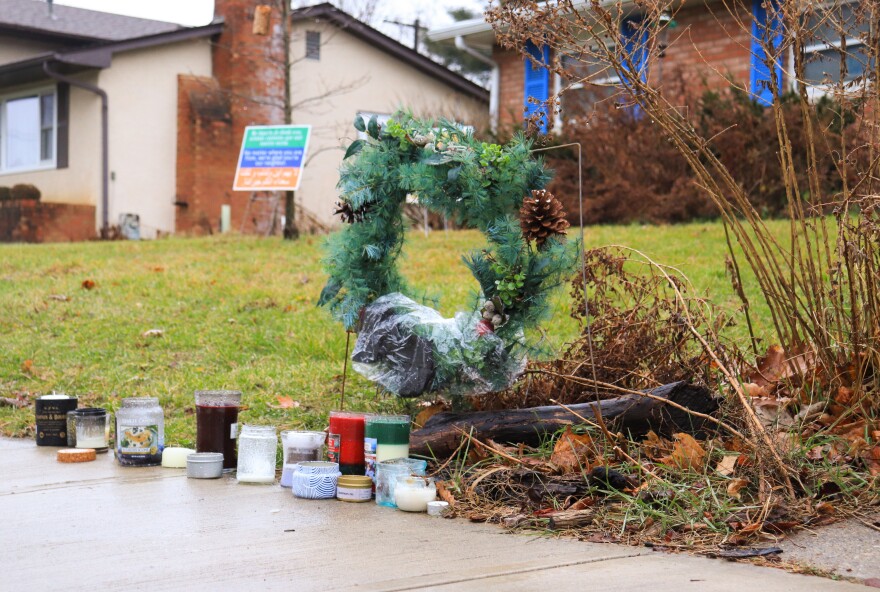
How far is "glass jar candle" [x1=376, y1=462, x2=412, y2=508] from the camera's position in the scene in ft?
14.1

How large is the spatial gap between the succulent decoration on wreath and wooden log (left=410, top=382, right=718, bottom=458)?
0.23 meters

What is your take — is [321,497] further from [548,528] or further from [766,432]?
[766,432]

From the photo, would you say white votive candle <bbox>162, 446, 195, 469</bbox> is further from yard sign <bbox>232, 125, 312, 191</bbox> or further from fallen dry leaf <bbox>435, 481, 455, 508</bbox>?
yard sign <bbox>232, 125, 312, 191</bbox>

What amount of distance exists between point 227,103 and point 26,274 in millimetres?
10745

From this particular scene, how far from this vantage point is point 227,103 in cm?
2112

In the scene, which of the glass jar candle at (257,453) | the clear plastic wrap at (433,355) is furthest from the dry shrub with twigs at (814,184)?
the glass jar candle at (257,453)

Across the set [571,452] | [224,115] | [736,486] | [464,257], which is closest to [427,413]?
[464,257]

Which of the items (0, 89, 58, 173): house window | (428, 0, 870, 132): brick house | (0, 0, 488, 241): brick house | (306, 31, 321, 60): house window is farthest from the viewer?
(306, 31, 321, 60): house window

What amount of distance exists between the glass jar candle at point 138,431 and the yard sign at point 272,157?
9.71 meters

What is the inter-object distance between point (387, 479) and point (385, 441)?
0.26 metres

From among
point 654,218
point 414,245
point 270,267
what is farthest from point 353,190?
point 654,218

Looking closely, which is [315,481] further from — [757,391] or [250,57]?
[250,57]

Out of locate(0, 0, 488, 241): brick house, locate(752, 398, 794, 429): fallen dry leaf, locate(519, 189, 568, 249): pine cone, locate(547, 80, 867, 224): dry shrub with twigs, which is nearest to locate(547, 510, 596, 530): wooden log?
locate(752, 398, 794, 429): fallen dry leaf

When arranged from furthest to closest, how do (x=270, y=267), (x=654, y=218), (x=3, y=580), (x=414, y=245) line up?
(x=654, y=218), (x=414, y=245), (x=270, y=267), (x=3, y=580)
